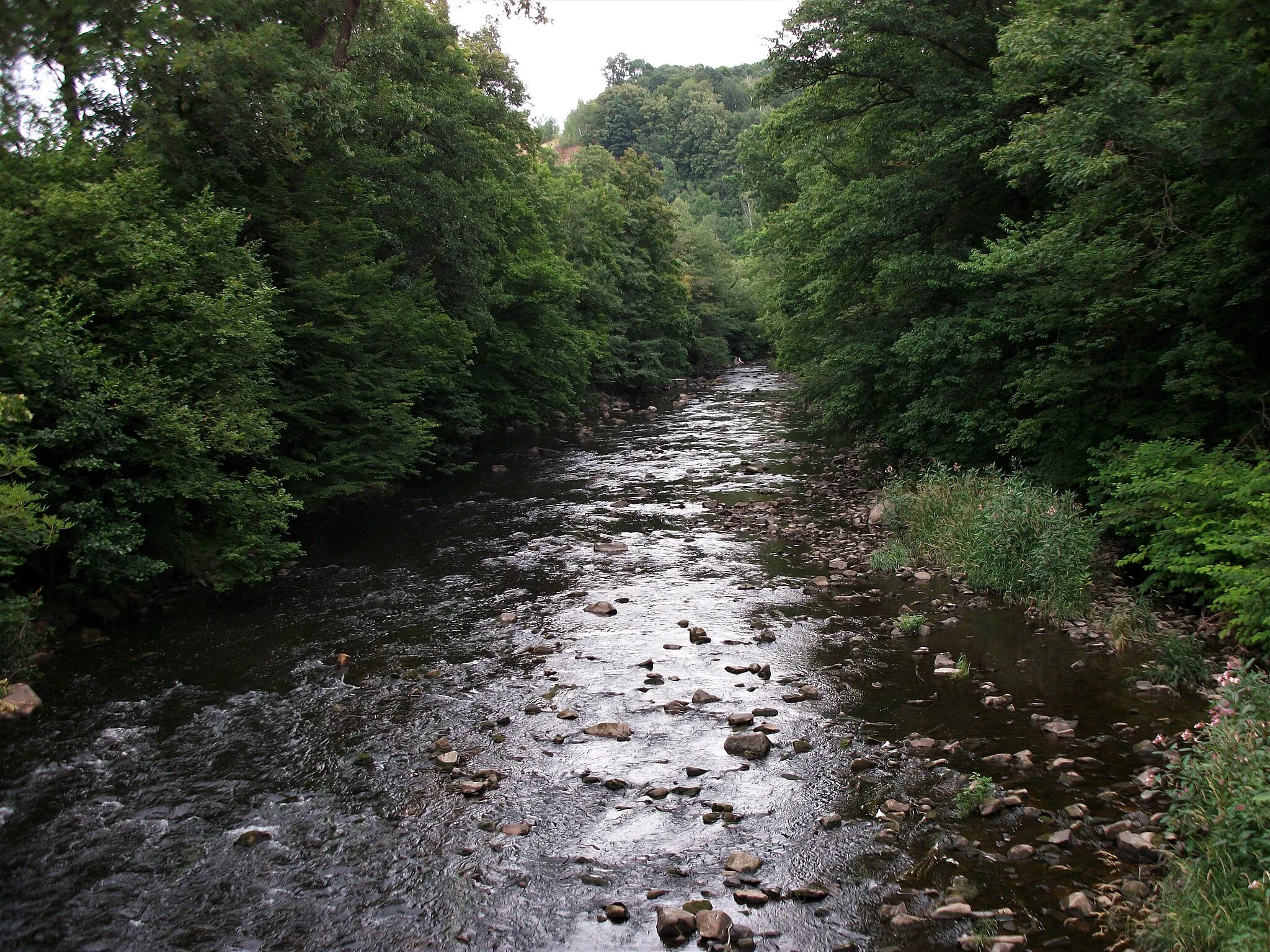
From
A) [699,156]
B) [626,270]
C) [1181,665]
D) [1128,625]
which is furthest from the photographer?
[699,156]

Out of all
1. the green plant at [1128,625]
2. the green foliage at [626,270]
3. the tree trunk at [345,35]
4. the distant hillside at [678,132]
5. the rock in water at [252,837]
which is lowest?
the green plant at [1128,625]

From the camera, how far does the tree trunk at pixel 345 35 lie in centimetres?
1742

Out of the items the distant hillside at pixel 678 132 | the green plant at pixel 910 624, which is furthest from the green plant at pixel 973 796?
the distant hillside at pixel 678 132

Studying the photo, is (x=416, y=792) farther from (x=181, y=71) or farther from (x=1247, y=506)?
(x=181, y=71)

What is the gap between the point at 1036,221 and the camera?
1352 centimetres

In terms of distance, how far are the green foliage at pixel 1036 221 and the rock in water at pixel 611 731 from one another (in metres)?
8.10

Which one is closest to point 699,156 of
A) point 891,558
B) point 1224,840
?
point 891,558

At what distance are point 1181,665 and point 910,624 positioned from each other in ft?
9.16

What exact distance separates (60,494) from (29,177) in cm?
453

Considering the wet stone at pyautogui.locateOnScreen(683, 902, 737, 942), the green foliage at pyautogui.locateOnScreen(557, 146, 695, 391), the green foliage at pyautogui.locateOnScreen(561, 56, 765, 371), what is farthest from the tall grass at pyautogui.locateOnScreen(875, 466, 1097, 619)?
the green foliage at pyautogui.locateOnScreen(561, 56, 765, 371)

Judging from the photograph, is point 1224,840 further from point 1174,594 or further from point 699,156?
point 699,156

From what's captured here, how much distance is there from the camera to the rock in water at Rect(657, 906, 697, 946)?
5.01 m

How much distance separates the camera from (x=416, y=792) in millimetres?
6883

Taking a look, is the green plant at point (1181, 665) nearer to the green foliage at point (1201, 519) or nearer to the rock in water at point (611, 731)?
the green foliage at point (1201, 519)
